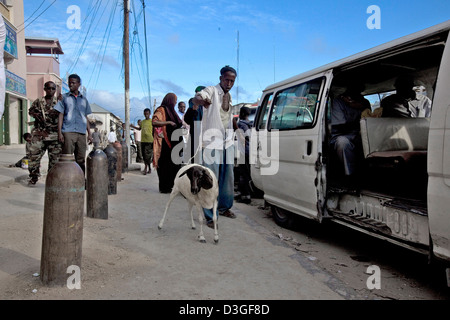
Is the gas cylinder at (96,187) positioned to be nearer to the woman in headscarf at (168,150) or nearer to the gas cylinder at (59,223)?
the gas cylinder at (59,223)

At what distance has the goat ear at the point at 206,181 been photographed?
381cm

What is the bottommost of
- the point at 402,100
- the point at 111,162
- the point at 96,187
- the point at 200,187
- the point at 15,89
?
the point at 96,187

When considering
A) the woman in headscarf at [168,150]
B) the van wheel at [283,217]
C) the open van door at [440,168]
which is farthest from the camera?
the woman in headscarf at [168,150]

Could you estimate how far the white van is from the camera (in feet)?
8.49

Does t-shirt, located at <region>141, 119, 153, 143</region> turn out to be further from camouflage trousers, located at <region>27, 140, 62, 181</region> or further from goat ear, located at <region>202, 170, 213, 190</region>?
goat ear, located at <region>202, 170, 213, 190</region>

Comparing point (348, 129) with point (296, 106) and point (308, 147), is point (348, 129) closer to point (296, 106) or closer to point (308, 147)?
point (296, 106)

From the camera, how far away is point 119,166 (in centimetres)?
820

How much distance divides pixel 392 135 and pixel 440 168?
1628 mm

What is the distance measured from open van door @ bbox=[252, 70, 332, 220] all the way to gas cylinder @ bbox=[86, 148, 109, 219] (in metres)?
2.34

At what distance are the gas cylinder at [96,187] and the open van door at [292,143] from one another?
2340mm

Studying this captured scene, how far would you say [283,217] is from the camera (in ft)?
16.7

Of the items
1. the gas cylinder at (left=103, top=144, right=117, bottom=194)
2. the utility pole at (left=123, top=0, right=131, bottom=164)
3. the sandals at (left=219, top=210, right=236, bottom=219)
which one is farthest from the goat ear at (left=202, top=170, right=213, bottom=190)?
the utility pole at (left=123, top=0, right=131, bottom=164)

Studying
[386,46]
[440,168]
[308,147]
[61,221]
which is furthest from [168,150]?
[440,168]

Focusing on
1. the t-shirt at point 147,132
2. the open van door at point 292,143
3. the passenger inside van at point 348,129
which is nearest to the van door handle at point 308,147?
the open van door at point 292,143
